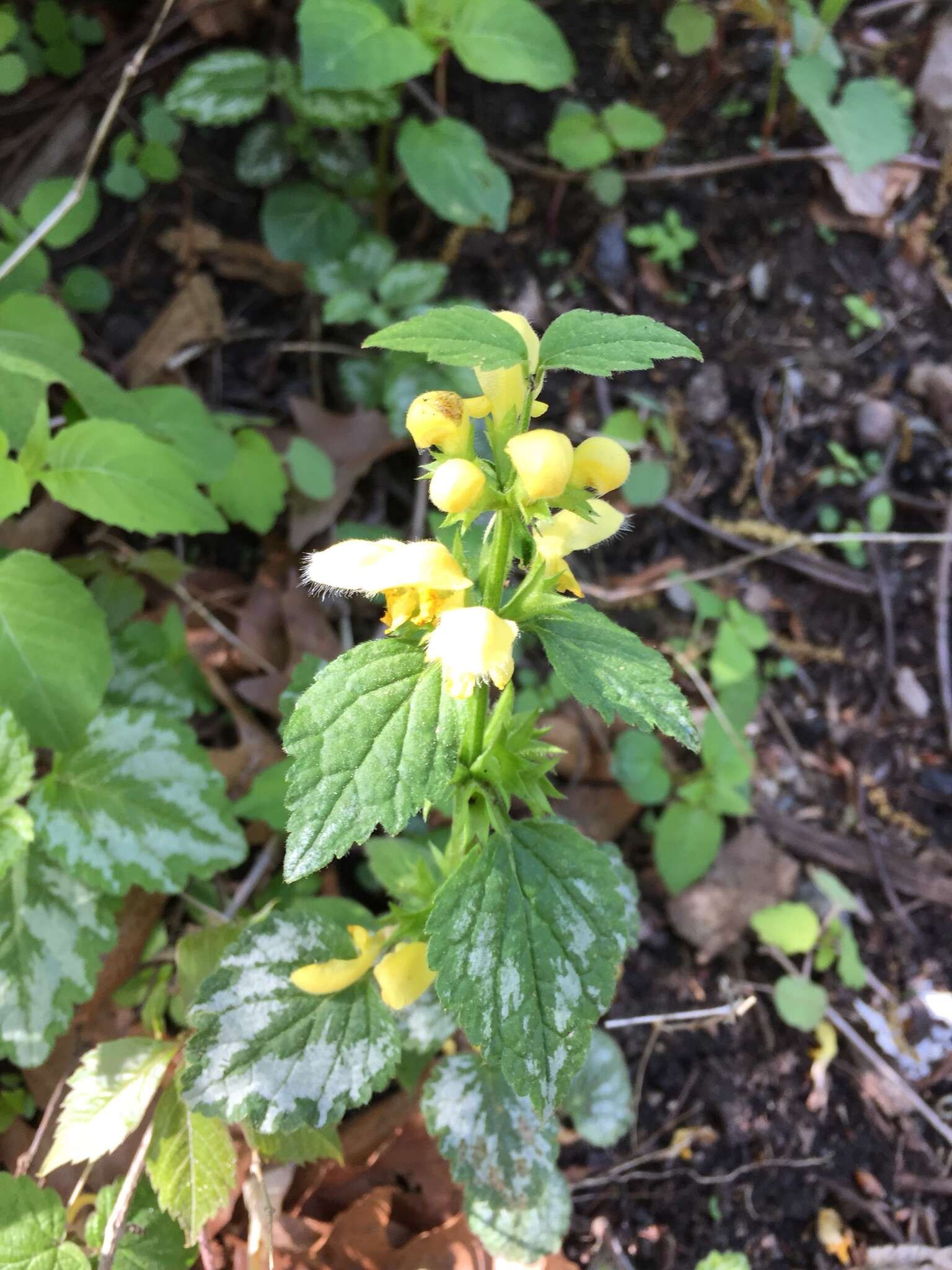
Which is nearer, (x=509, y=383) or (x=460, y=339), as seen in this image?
(x=460, y=339)

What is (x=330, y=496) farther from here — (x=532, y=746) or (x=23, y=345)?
(x=532, y=746)

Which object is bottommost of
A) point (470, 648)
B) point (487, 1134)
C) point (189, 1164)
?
point (487, 1134)

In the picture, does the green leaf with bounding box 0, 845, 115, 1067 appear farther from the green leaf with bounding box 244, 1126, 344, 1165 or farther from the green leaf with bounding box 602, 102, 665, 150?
the green leaf with bounding box 602, 102, 665, 150

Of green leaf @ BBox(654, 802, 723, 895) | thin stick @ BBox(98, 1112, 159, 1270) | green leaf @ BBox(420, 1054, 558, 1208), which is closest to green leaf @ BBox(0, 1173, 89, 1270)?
thin stick @ BBox(98, 1112, 159, 1270)

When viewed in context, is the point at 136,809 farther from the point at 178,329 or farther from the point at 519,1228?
the point at 178,329

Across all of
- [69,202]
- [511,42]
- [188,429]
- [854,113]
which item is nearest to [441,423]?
[188,429]

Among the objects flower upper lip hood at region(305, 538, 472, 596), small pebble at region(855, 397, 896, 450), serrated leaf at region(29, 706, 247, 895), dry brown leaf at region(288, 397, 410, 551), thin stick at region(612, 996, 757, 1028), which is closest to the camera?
flower upper lip hood at region(305, 538, 472, 596)

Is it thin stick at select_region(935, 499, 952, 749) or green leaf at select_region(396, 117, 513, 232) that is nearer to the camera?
green leaf at select_region(396, 117, 513, 232)
